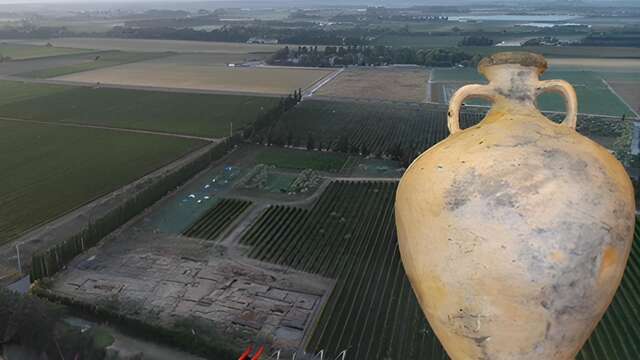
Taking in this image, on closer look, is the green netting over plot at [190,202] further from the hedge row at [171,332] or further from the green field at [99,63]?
the green field at [99,63]

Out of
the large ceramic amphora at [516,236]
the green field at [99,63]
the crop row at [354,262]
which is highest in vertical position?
the large ceramic amphora at [516,236]

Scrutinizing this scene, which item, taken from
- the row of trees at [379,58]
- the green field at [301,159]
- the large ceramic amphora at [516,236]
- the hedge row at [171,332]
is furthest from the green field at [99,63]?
the large ceramic amphora at [516,236]

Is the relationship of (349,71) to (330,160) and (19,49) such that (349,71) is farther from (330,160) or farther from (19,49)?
(19,49)

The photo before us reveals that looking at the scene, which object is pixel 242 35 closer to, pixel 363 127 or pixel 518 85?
pixel 363 127

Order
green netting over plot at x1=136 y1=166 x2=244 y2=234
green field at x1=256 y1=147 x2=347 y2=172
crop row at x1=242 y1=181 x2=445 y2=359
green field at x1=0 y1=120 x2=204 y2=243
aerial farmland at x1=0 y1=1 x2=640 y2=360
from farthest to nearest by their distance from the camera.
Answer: green field at x1=256 y1=147 x2=347 y2=172
green field at x1=0 y1=120 x2=204 y2=243
green netting over plot at x1=136 y1=166 x2=244 y2=234
aerial farmland at x1=0 y1=1 x2=640 y2=360
crop row at x1=242 y1=181 x2=445 y2=359

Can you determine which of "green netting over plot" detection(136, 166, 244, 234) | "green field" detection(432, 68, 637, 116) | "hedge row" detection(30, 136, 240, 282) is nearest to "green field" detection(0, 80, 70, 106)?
"hedge row" detection(30, 136, 240, 282)

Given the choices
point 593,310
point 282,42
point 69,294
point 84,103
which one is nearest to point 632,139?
point 69,294

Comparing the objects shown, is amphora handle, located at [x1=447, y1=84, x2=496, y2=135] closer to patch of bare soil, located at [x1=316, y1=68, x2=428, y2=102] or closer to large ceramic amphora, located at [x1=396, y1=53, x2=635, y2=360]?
large ceramic amphora, located at [x1=396, y1=53, x2=635, y2=360]
